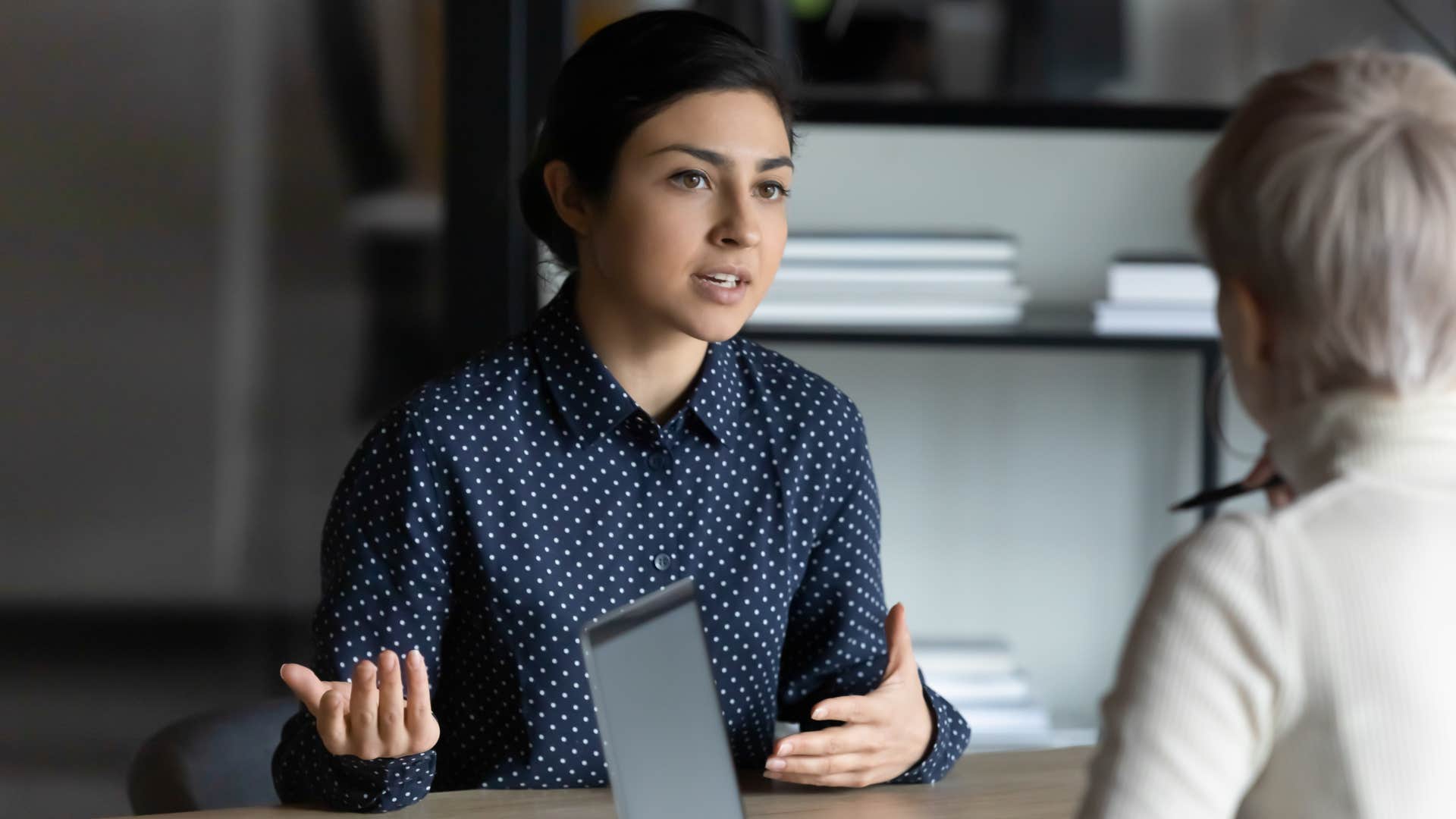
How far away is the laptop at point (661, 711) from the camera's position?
833mm

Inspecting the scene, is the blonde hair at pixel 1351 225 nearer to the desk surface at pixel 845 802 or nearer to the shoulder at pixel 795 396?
the desk surface at pixel 845 802

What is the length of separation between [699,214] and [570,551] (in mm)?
324

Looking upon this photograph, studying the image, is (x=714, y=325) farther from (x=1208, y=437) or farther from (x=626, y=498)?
(x=1208, y=437)

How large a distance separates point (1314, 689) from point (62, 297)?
1.88m

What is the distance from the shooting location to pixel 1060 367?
2543 mm

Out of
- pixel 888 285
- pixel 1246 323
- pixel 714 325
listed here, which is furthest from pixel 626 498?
pixel 888 285

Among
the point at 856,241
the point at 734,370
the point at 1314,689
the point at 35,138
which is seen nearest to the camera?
the point at 1314,689

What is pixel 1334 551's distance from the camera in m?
0.70

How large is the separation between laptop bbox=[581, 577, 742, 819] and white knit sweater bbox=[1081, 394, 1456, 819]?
268mm

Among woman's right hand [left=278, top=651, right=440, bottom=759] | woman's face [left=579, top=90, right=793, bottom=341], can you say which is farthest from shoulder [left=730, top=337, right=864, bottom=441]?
woman's right hand [left=278, top=651, right=440, bottom=759]

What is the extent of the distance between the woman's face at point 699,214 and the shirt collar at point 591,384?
0.29 feet

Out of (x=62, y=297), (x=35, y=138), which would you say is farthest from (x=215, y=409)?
(x=35, y=138)

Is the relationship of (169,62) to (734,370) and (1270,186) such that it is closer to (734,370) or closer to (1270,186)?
(734,370)

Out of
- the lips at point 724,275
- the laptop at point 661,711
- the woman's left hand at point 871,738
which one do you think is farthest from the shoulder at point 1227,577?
the lips at point 724,275
